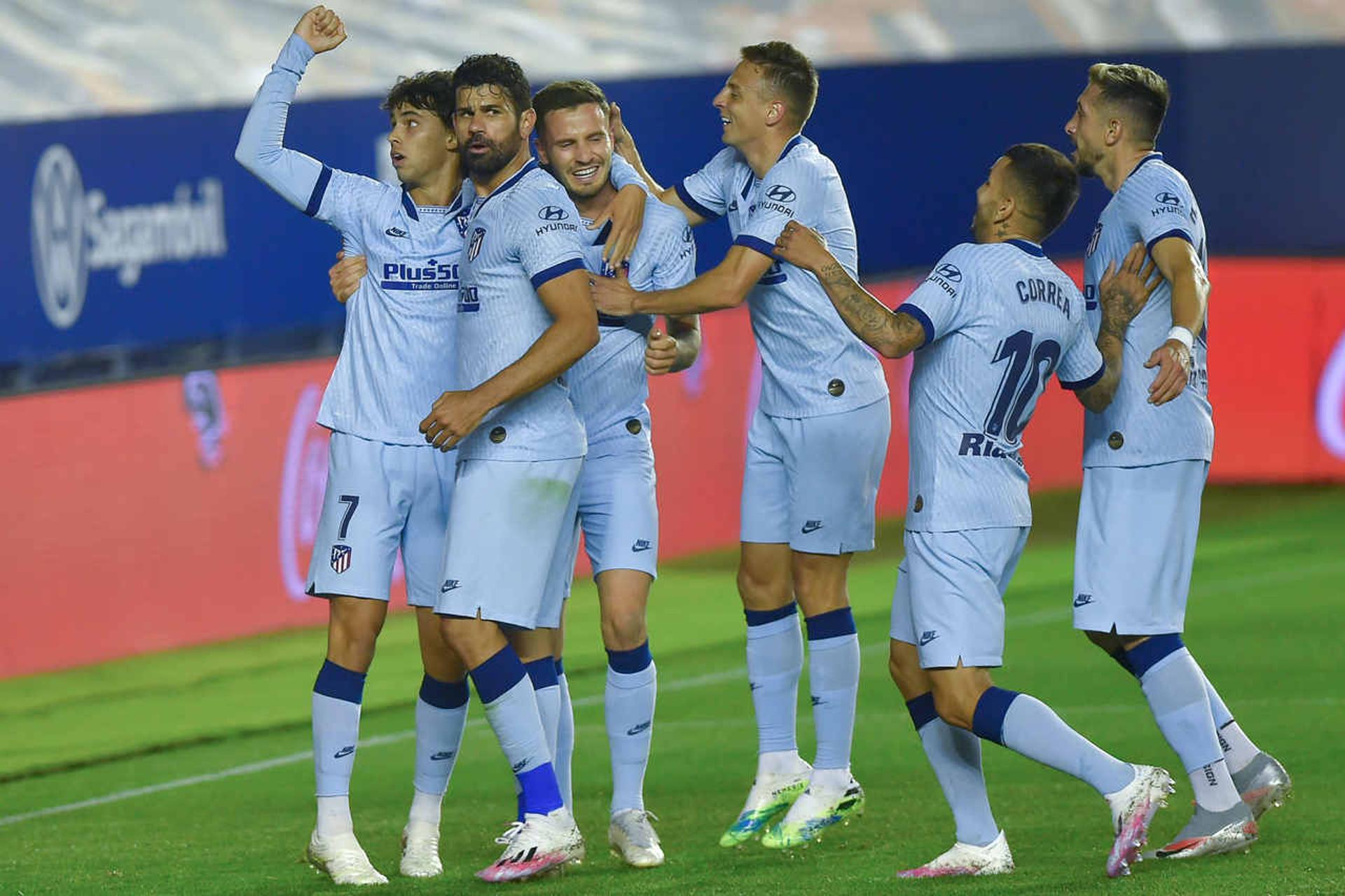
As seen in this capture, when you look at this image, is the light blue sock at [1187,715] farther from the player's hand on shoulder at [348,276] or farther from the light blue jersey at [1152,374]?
the player's hand on shoulder at [348,276]

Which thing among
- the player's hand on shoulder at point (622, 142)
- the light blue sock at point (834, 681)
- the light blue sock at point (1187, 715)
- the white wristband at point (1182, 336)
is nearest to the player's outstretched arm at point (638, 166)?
the player's hand on shoulder at point (622, 142)

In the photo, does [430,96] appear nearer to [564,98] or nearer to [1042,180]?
[564,98]

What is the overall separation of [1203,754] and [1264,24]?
17.7 m

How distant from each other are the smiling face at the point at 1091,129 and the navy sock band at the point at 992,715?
1.56 m

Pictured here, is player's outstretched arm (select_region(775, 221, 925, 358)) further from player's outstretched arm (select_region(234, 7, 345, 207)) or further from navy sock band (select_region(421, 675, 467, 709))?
navy sock band (select_region(421, 675, 467, 709))

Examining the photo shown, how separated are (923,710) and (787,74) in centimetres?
191

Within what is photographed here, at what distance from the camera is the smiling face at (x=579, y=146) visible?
653 cm

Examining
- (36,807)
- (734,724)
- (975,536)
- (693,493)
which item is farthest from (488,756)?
(693,493)

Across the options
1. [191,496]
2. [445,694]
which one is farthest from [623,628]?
[191,496]

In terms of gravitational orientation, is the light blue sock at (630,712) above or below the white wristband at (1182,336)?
below

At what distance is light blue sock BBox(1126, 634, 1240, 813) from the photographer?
616cm

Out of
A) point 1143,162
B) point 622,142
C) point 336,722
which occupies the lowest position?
point 336,722

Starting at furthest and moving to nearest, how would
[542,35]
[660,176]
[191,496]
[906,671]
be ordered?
[542,35] < [660,176] < [191,496] < [906,671]

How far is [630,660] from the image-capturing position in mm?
6566
